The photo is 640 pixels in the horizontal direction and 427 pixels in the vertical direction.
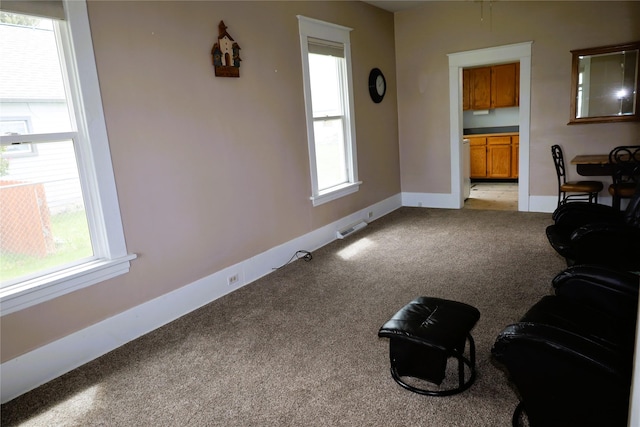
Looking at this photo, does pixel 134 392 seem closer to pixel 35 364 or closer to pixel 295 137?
pixel 35 364

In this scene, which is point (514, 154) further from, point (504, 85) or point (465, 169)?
point (465, 169)

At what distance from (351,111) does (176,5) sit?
2.41 metres

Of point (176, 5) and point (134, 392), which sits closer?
point (134, 392)

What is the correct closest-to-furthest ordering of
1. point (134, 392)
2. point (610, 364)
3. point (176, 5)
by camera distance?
point (610, 364) → point (134, 392) → point (176, 5)

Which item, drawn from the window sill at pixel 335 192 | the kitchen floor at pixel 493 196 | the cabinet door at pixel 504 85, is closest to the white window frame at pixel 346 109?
the window sill at pixel 335 192

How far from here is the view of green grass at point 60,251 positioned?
2.38 metres

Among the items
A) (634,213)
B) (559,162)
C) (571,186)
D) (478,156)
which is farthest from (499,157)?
(634,213)

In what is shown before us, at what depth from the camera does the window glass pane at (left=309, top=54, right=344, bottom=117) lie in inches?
177

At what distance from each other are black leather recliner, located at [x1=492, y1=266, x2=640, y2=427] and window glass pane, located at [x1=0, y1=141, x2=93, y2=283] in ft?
7.98

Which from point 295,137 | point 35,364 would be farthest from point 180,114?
point 35,364

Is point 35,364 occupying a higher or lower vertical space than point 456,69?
lower

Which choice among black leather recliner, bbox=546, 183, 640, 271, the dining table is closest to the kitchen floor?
the dining table

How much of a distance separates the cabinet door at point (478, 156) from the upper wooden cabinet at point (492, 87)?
2.08ft

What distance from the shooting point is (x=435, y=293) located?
3.30m
